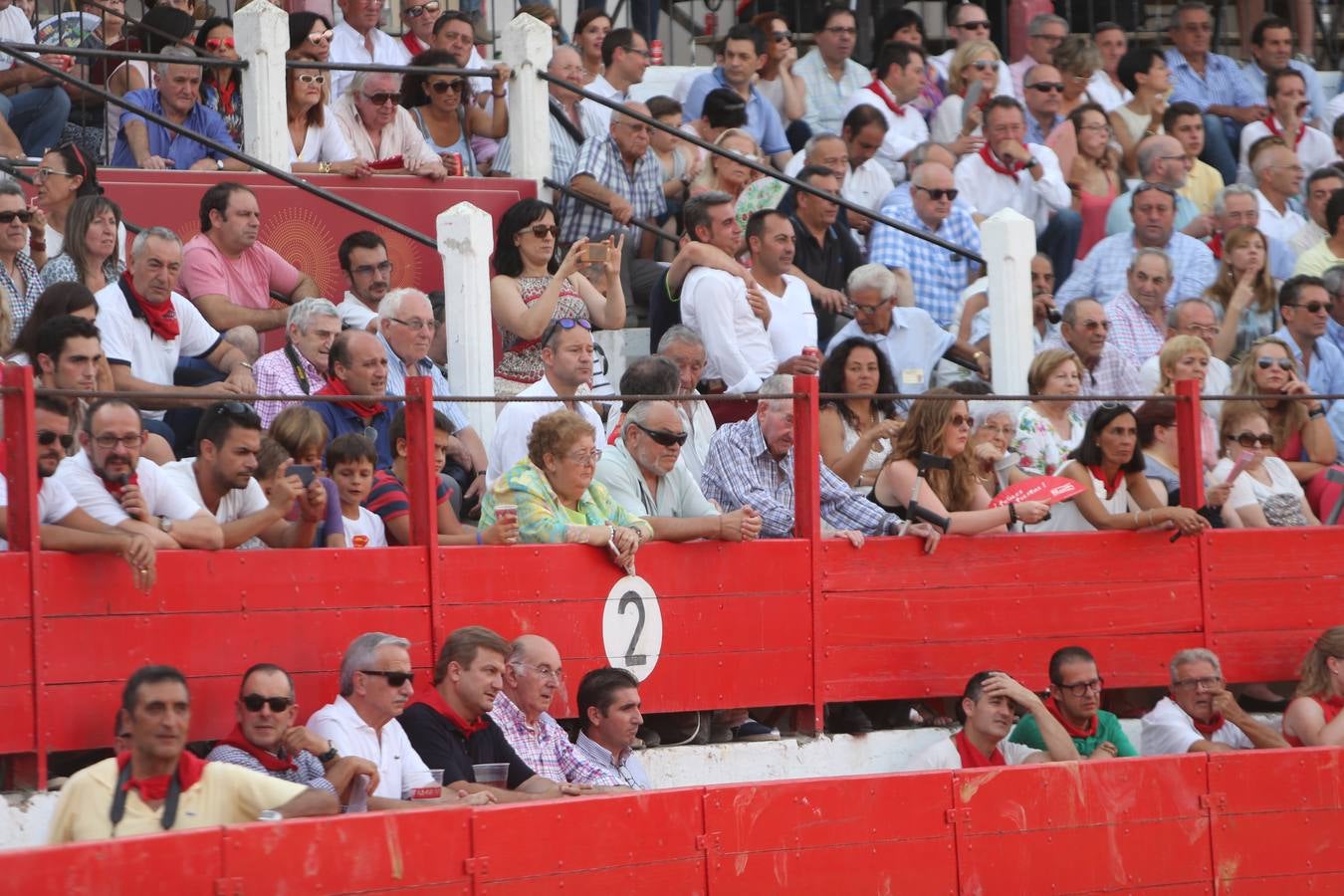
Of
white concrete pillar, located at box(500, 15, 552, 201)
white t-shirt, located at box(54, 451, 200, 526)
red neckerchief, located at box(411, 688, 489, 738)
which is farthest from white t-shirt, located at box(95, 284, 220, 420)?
white concrete pillar, located at box(500, 15, 552, 201)

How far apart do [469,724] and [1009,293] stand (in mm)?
4895

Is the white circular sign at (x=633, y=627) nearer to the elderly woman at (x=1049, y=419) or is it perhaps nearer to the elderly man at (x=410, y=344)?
the elderly man at (x=410, y=344)

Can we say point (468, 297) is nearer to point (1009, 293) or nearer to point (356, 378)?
point (356, 378)

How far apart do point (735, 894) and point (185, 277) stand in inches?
157

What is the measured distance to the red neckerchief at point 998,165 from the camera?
14.5 m

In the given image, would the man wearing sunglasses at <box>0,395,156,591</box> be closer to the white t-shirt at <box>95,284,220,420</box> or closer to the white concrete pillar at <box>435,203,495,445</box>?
the white t-shirt at <box>95,284,220,420</box>

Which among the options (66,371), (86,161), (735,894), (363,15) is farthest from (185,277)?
(735,894)

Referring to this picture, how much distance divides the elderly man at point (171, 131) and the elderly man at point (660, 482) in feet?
10.5

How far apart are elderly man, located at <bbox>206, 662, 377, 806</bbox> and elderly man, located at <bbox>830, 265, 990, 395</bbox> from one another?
445 centimetres

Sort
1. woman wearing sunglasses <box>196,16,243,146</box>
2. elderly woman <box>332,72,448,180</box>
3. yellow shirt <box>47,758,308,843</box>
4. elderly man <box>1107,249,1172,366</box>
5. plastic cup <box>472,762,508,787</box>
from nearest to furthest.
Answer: yellow shirt <box>47,758,308,843</box> → plastic cup <box>472,762,508,787</box> → woman wearing sunglasses <box>196,16,243,146</box> → elderly woman <box>332,72,448,180</box> → elderly man <box>1107,249,1172,366</box>

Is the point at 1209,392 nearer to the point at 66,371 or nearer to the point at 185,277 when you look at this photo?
the point at 185,277

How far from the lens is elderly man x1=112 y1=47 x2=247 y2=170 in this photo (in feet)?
Answer: 39.9

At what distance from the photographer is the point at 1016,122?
47.3ft

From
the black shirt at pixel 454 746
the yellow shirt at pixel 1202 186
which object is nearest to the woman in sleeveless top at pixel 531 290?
the black shirt at pixel 454 746
